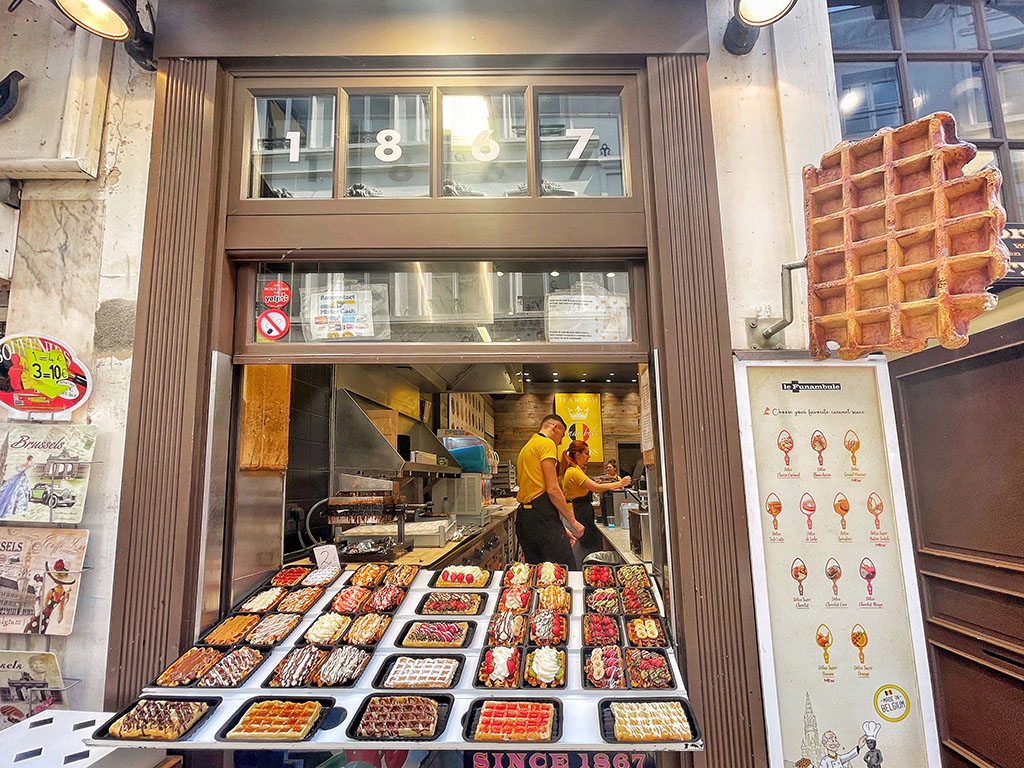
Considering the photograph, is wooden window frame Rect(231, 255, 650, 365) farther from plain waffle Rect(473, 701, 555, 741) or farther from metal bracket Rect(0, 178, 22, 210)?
plain waffle Rect(473, 701, 555, 741)

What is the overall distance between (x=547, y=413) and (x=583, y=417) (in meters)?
0.74

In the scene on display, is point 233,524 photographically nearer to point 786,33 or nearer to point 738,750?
point 738,750

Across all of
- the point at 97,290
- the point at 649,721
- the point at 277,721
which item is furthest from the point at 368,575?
the point at 97,290

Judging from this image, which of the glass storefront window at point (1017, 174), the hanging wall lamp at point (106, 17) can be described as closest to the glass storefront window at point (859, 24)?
the glass storefront window at point (1017, 174)

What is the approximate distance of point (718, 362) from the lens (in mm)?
2211

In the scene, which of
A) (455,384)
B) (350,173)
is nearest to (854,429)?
(350,173)

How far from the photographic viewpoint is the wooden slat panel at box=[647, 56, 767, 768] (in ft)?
6.60

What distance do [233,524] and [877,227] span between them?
275 cm

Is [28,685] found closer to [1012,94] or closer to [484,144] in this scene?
[484,144]

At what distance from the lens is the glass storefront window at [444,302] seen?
7.87 feet

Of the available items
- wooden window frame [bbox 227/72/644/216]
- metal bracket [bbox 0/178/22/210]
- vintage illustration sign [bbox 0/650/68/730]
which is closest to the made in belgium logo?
wooden window frame [bbox 227/72/644/216]

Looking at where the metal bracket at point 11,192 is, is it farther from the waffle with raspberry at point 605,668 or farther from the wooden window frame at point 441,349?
the waffle with raspberry at point 605,668

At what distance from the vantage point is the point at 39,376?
2.29 meters

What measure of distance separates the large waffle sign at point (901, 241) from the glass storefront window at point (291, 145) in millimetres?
2059
